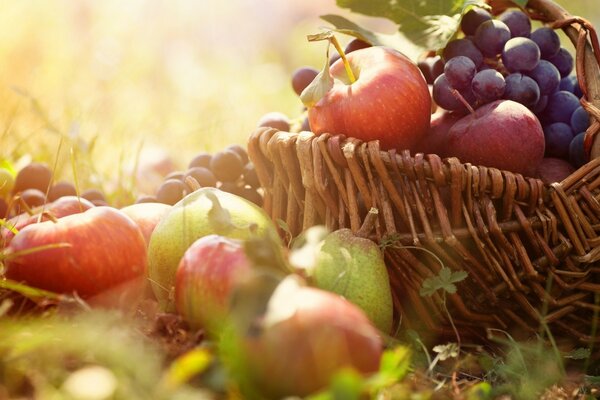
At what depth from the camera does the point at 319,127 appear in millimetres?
1526

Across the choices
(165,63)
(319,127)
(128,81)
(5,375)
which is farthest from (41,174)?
(165,63)

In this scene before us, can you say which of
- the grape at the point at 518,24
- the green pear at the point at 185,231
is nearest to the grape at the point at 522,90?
the grape at the point at 518,24

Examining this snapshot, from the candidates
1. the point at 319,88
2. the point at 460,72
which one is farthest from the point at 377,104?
the point at 460,72

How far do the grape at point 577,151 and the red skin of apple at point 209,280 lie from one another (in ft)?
3.01

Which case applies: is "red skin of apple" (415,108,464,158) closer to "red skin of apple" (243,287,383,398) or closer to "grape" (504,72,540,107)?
"grape" (504,72,540,107)

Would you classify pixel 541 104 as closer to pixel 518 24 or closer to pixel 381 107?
pixel 518 24

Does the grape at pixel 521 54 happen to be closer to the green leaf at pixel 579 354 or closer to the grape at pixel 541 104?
the grape at pixel 541 104

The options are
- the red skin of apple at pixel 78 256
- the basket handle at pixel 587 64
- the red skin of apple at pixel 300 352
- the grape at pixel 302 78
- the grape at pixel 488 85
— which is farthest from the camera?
the grape at pixel 302 78

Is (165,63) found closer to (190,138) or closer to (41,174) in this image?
(190,138)

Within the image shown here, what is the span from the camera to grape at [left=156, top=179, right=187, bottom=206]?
1.78 meters

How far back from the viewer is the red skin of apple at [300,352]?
0.84m

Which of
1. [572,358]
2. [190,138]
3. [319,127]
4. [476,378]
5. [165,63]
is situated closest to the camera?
[476,378]

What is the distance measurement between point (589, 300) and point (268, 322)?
92cm

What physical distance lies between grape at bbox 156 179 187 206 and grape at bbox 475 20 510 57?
90 cm
